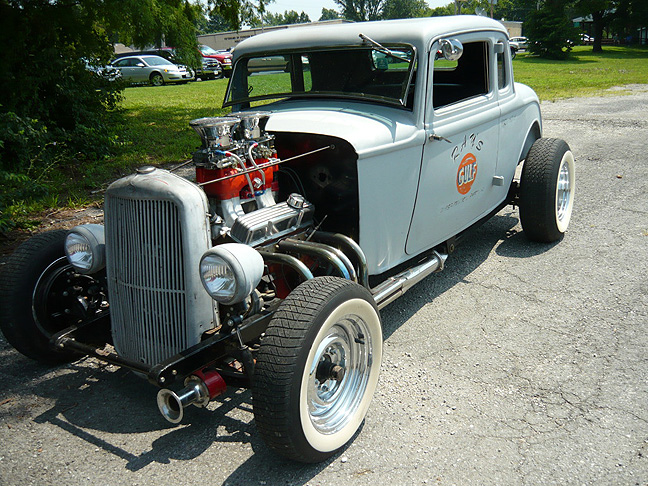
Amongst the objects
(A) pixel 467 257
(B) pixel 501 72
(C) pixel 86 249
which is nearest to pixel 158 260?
(C) pixel 86 249

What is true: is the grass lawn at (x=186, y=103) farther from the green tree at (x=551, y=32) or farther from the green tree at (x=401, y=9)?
the green tree at (x=401, y=9)

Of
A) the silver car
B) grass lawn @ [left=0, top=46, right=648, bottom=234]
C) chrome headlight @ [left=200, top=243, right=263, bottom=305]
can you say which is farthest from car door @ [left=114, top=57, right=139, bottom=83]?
chrome headlight @ [left=200, top=243, right=263, bottom=305]

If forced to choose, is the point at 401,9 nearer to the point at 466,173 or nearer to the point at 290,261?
the point at 466,173

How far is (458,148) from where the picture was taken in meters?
4.18

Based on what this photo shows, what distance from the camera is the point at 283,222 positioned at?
3.49m

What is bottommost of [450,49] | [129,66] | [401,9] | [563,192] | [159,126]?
[563,192]

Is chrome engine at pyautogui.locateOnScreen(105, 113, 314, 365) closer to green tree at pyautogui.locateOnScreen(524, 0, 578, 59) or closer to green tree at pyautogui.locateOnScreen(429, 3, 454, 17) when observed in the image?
green tree at pyautogui.locateOnScreen(524, 0, 578, 59)

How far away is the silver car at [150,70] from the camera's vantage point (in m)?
22.8

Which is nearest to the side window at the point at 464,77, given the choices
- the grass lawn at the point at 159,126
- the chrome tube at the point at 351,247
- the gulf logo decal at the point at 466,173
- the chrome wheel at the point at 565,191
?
the gulf logo decal at the point at 466,173

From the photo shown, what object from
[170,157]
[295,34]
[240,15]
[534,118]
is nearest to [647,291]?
[534,118]

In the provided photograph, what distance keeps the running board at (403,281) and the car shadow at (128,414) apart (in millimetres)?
360

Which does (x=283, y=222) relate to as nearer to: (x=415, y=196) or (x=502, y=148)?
(x=415, y=196)

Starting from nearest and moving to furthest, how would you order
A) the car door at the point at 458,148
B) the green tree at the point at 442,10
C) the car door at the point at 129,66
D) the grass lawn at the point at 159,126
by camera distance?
the car door at the point at 458,148 → the grass lawn at the point at 159,126 → the car door at the point at 129,66 → the green tree at the point at 442,10

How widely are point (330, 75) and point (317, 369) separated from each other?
2221 mm
